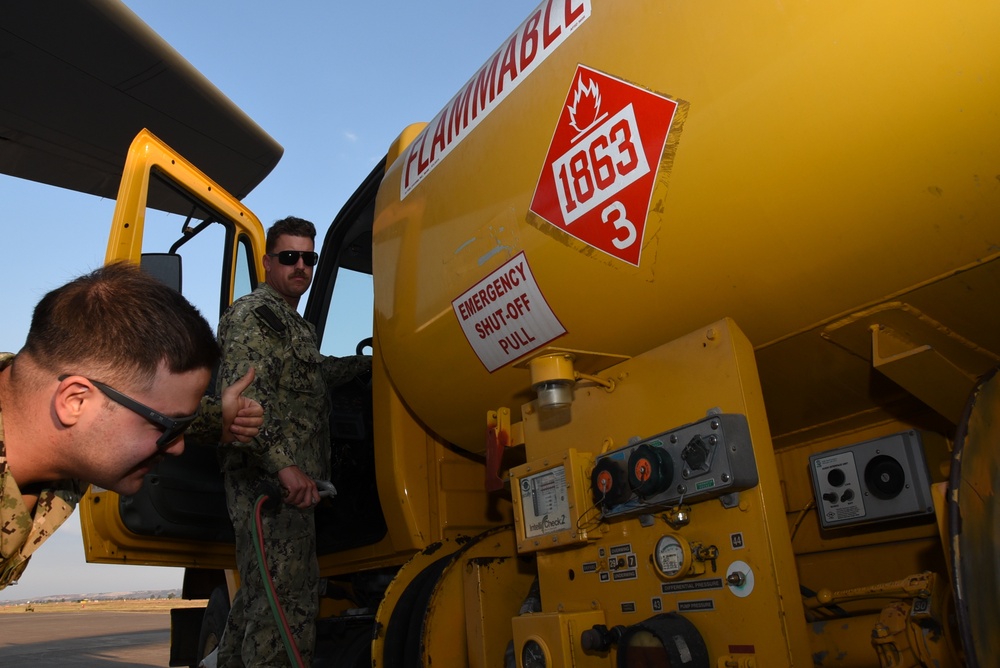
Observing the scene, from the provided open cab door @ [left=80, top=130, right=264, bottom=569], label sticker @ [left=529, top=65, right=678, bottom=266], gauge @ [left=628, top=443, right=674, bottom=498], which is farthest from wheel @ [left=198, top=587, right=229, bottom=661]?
label sticker @ [left=529, top=65, right=678, bottom=266]

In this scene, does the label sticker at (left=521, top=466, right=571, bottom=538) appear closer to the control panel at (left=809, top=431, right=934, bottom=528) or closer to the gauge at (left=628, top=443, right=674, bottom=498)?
the gauge at (left=628, top=443, right=674, bottom=498)

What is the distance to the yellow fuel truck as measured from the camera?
122cm

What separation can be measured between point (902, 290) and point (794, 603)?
0.61 meters

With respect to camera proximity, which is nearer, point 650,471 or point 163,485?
point 650,471

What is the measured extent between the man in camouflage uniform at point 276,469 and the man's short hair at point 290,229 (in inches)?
11.5

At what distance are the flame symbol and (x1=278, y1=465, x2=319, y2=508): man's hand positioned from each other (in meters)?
1.50

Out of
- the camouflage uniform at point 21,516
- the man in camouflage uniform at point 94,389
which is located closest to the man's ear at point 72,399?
the man in camouflage uniform at point 94,389

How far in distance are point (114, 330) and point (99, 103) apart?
516 cm

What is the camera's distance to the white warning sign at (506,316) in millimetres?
1853

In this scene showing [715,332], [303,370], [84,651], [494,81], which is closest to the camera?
[715,332]

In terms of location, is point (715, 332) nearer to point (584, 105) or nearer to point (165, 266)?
point (584, 105)

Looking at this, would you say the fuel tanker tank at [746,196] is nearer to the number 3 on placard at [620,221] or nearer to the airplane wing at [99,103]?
the number 3 on placard at [620,221]

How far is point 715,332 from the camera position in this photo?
1.53 metres

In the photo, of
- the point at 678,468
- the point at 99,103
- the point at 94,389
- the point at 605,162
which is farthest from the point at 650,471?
the point at 99,103
